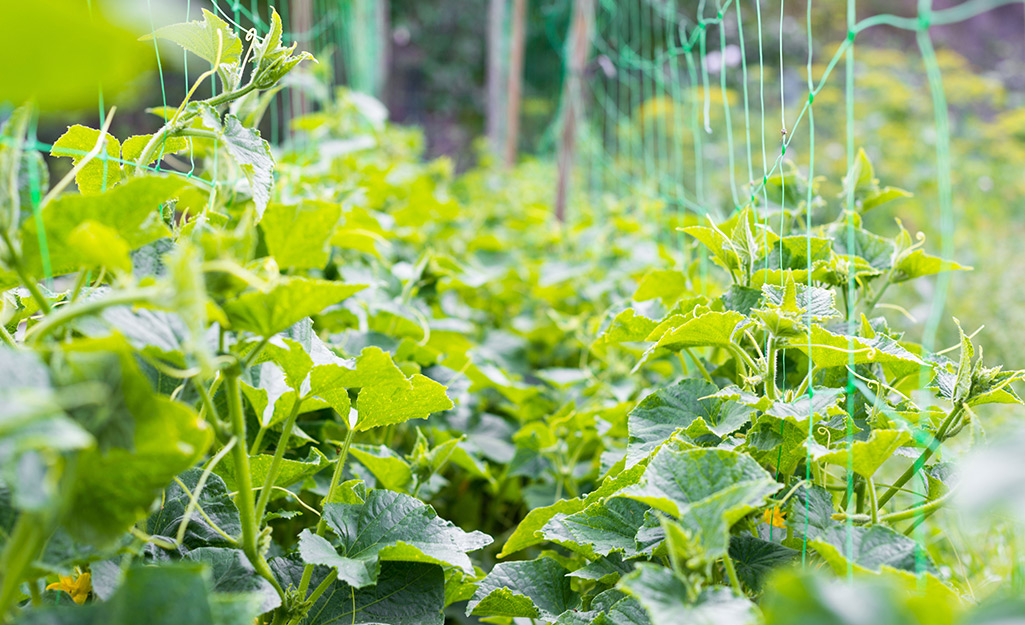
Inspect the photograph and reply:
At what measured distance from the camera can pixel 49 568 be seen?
1.62 ft

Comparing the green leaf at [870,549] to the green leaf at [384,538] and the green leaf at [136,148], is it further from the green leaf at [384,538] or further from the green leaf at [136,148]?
the green leaf at [136,148]

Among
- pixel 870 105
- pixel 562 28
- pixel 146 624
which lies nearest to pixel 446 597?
pixel 146 624

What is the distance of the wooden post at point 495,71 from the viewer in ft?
15.7

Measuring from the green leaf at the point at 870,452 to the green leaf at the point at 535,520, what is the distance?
0.96 ft

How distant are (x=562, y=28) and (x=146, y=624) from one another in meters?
4.75

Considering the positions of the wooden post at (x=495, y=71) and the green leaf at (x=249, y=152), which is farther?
the wooden post at (x=495, y=71)

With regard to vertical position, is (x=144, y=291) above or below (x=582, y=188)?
above

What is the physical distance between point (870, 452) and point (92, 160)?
81 cm

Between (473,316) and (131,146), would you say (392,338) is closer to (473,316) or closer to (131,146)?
(131,146)

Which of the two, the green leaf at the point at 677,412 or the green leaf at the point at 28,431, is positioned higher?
the green leaf at the point at 28,431

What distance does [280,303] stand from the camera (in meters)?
0.55

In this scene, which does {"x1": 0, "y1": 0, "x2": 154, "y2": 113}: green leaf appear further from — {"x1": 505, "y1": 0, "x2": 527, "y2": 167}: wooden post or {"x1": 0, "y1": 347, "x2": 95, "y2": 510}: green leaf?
{"x1": 505, "y1": 0, "x2": 527, "y2": 167}: wooden post

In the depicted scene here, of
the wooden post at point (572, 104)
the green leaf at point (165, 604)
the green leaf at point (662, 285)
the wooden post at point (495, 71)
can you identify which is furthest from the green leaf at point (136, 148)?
the wooden post at point (495, 71)

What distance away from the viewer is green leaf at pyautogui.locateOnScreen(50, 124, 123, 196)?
2.48ft
